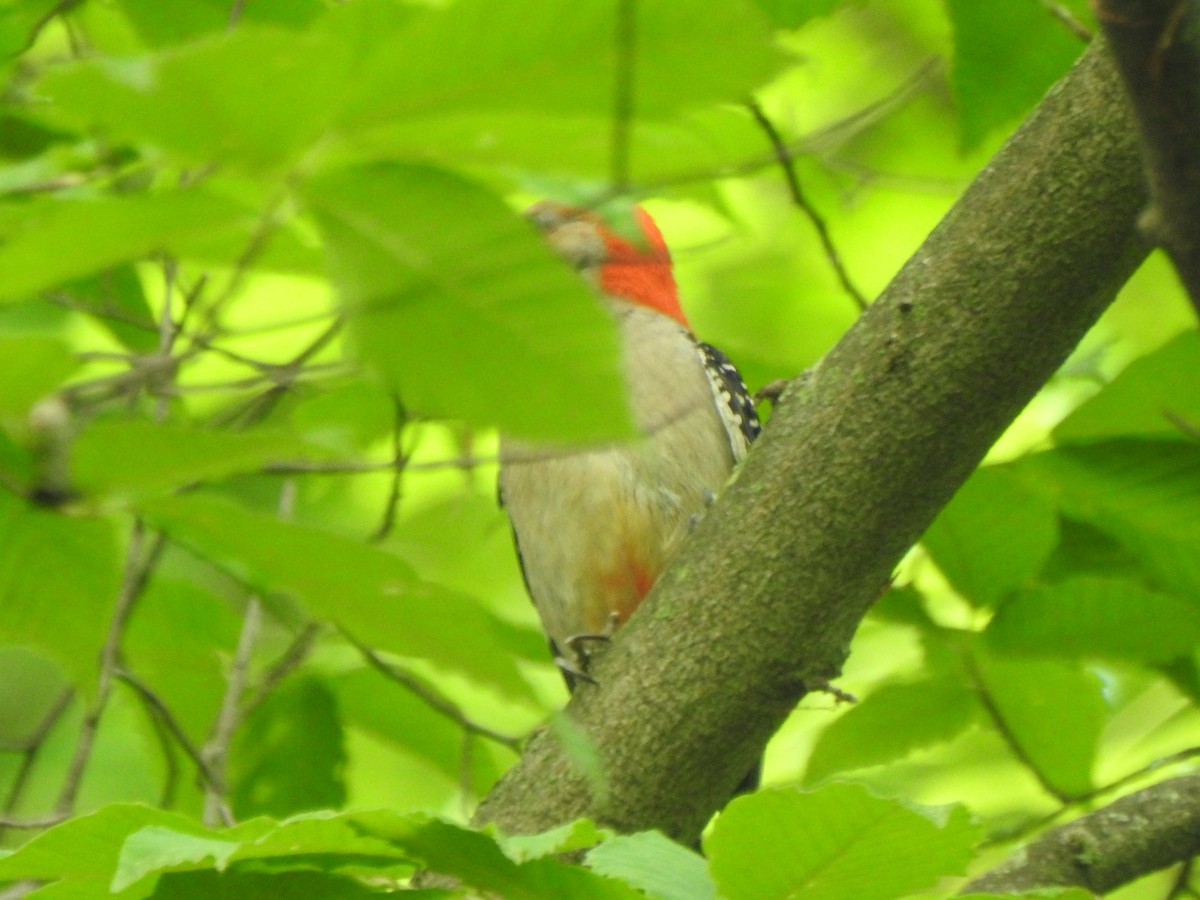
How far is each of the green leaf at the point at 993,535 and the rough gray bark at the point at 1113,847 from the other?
0.50m

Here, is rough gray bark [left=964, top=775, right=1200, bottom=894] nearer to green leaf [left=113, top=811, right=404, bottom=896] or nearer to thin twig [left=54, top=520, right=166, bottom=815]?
green leaf [left=113, top=811, right=404, bottom=896]

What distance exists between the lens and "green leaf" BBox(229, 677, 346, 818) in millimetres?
3826

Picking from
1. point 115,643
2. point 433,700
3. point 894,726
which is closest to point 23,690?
point 433,700

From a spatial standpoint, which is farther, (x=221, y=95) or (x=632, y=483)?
(x=632, y=483)

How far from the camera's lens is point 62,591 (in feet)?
4.92

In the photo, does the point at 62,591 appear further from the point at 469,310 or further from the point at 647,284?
the point at 647,284

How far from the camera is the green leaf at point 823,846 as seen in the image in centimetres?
164

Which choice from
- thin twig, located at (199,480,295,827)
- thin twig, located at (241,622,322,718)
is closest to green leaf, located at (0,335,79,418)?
thin twig, located at (199,480,295,827)

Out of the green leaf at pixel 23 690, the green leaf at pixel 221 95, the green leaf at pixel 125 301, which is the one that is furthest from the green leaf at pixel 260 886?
the green leaf at pixel 23 690

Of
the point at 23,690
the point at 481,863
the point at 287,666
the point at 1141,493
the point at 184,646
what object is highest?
the point at 23,690

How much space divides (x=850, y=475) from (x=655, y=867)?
1.13 metres

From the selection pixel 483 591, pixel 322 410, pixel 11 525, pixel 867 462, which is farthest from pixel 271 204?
pixel 483 591

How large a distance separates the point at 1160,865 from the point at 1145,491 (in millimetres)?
768

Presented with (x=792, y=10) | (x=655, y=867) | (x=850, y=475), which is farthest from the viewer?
(x=850, y=475)
